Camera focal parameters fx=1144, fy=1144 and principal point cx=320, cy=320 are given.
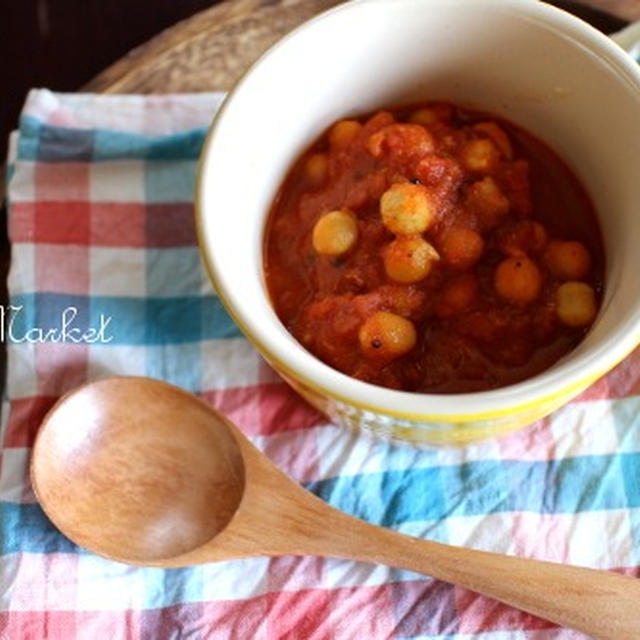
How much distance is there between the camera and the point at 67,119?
128cm

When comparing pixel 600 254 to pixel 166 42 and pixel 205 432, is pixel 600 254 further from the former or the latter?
pixel 166 42

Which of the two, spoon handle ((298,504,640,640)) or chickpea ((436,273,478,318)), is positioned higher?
chickpea ((436,273,478,318))

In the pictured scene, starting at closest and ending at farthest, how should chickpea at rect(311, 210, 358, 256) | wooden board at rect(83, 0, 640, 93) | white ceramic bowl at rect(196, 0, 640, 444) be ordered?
1. white ceramic bowl at rect(196, 0, 640, 444)
2. chickpea at rect(311, 210, 358, 256)
3. wooden board at rect(83, 0, 640, 93)

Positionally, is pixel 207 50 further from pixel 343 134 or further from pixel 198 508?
Result: pixel 198 508

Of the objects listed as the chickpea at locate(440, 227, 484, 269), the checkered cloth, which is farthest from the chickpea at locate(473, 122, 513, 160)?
the checkered cloth

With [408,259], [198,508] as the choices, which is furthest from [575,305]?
[198,508]

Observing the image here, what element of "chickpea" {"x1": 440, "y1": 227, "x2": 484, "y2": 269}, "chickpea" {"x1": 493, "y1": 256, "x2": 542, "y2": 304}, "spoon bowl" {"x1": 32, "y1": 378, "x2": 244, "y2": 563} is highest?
"chickpea" {"x1": 440, "y1": 227, "x2": 484, "y2": 269}

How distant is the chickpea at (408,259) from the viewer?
3.13 feet

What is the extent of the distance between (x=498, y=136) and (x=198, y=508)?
441 mm

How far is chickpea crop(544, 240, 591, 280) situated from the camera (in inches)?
39.3

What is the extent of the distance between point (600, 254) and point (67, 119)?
616mm

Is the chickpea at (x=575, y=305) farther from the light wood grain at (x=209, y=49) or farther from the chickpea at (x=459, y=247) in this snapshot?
the light wood grain at (x=209, y=49)

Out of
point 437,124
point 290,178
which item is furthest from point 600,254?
point 290,178

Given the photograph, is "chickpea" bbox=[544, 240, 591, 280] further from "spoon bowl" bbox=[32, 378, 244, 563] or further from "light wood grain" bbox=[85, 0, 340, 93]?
"light wood grain" bbox=[85, 0, 340, 93]
